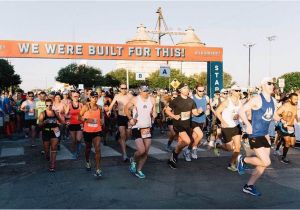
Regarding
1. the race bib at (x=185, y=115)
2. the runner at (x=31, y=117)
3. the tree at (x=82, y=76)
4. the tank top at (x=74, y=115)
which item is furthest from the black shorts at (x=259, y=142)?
the tree at (x=82, y=76)

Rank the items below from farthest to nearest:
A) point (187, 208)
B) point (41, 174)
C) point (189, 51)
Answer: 1. point (189, 51)
2. point (41, 174)
3. point (187, 208)

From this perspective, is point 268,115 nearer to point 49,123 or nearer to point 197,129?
point 197,129

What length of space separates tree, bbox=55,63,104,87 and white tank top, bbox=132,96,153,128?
7559 centimetres

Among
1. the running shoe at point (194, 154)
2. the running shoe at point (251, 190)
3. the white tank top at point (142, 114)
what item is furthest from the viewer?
the running shoe at point (194, 154)

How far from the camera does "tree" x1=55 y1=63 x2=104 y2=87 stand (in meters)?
82.9

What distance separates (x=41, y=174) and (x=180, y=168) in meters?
2.93

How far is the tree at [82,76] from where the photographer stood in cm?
8288

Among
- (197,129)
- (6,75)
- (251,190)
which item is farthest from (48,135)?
(6,75)

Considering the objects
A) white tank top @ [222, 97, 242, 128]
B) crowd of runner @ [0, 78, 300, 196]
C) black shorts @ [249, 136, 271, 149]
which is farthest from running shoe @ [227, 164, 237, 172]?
black shorts @ [249, 136, 271, 149]

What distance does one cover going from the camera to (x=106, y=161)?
9602mm

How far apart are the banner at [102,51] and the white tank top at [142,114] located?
1343cm

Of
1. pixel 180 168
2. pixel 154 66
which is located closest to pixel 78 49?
pixel 180 168

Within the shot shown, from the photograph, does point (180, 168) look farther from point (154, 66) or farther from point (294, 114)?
point (154, 66)

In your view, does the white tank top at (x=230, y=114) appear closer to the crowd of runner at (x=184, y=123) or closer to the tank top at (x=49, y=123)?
the crowd of runner at (x=184, y=123)
